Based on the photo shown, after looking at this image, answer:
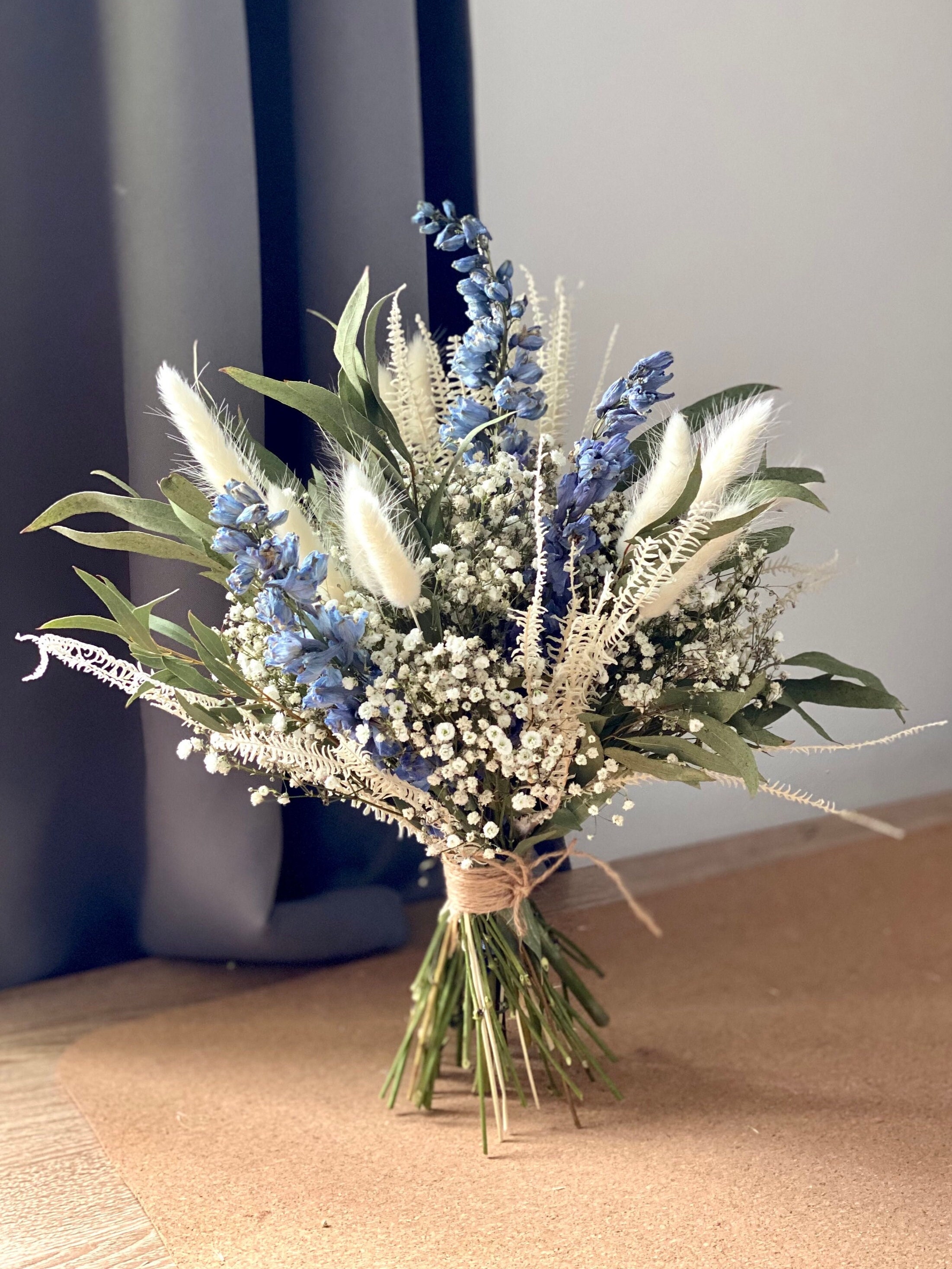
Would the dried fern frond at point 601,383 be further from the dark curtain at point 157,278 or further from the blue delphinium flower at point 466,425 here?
the dark curtain at point 157,278

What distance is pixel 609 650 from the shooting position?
72cm

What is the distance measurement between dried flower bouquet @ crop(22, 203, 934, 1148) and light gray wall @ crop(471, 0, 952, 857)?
1.14ft

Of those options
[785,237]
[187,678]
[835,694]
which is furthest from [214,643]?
[785,237]

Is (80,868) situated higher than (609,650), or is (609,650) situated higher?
(609,650)

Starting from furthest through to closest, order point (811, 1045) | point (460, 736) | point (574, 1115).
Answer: point (811, 1045) → point (574, 1115) → point (460, 736)

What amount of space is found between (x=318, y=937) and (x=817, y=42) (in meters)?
1.07

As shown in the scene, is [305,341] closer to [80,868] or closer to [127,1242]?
[80,868]

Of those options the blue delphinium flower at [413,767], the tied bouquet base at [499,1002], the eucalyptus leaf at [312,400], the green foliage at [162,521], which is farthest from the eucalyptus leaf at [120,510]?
the tied bouquet base at [499,1002]

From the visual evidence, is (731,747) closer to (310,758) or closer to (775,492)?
(775,492)

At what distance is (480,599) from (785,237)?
697mm

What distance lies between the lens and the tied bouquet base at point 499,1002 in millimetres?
828

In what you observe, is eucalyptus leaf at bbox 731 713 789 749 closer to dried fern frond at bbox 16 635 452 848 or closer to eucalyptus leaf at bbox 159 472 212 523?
dried fern frond at bbox 16 635 452 848

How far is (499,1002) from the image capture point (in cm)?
86

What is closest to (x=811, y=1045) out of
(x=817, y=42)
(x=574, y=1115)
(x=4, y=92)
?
(x=574, y=1115)
